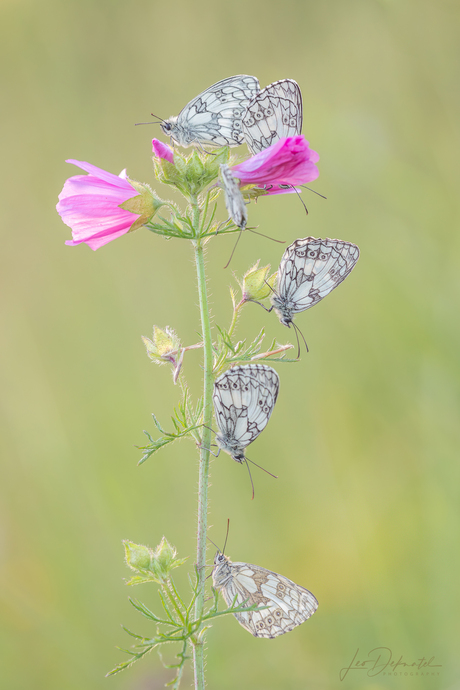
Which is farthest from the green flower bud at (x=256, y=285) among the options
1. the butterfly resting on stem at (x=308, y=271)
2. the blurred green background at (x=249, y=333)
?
the blurred green background at (x=249, y=333)

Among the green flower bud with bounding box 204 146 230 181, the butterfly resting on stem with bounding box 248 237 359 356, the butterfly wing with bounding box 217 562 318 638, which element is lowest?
the butterfly wing with bounding box 217 562 318 638

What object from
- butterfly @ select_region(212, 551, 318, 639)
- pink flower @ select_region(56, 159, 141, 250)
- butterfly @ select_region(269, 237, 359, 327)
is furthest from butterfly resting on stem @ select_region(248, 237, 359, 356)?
butterfly @ select_region(212, 551, 318, 639)

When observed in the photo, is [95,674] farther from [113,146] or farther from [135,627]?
[113,146]

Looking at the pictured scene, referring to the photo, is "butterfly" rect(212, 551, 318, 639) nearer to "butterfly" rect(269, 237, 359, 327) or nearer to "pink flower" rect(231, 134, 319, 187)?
"butterfly" rect(269, 237, 359, 327)

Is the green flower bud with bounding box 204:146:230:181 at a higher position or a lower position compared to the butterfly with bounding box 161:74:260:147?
lower
